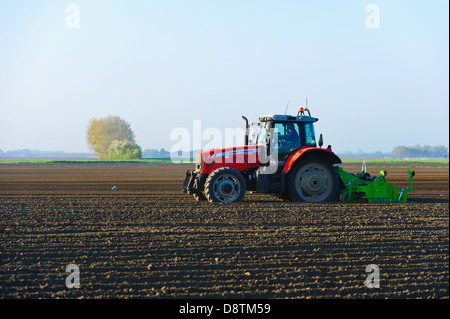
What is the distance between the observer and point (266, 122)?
13.6 meters

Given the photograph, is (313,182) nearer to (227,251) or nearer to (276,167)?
(276,167)

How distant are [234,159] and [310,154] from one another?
2.00 meters

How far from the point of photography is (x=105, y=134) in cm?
8406

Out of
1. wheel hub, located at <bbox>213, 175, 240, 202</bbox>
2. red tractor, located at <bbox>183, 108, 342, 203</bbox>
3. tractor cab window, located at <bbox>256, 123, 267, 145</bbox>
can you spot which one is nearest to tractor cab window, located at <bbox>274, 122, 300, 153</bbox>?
red tractor, located at <bbox>183, 108, 342, 203</bbox>

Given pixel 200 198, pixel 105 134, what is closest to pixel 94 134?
pixel 105 134

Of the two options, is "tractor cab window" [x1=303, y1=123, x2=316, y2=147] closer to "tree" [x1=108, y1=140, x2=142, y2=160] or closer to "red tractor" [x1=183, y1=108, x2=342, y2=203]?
"red tractor" [x1=183, y1=108, x2=342, y2=203]

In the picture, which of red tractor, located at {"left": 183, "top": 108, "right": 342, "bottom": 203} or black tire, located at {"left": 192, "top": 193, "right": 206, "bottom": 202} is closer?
red tractor, located at {"left": 183, "top": 108, "right": 342, "bottom": 203}

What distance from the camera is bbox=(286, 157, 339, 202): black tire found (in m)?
13.6

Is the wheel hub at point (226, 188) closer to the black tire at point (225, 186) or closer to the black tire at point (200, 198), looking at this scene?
the black tire at point (225, 186)

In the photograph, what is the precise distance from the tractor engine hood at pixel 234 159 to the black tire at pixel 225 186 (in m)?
0.37

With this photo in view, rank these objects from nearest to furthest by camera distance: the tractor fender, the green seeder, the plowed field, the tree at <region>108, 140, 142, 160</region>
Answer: the plowed field < the tractor fender < the green seeder < the tree at <region>108, 140, 142, 160</region>

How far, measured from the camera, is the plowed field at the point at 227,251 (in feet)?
20.5

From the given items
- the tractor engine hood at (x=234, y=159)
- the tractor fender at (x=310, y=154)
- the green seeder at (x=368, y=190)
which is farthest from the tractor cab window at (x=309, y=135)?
the tractor engine hood at (x=234, y=159)

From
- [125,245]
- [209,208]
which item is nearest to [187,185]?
[209,208]
